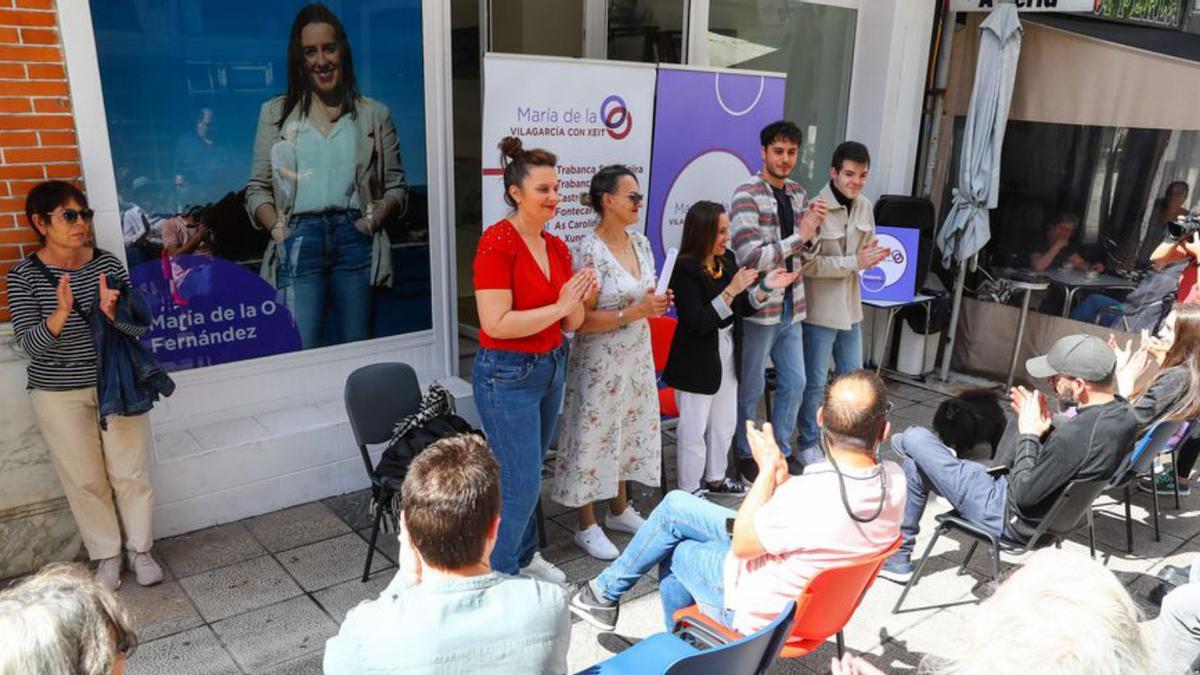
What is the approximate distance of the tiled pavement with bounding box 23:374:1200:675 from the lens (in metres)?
3.15

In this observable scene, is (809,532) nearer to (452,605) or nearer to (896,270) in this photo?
Answer: (452,605)

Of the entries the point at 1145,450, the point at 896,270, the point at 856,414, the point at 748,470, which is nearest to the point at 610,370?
the point at 856,414

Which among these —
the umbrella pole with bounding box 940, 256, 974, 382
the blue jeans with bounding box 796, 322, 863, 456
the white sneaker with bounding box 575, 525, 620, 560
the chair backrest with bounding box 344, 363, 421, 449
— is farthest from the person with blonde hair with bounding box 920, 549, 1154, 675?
the umbrella pole with bounding box 940, 256, 974, 382

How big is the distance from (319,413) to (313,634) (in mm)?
1462

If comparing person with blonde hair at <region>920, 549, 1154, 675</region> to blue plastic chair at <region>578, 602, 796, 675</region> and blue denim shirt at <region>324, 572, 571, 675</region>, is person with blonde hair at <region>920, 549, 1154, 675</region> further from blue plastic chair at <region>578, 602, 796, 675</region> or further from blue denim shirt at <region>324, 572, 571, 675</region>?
blue denim shirt at <region>324, 572, 571, 675</region>

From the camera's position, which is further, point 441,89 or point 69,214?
point 441,89

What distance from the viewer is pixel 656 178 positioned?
4.88 meters

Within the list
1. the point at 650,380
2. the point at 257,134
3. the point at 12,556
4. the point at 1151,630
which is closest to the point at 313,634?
the point at 12,556

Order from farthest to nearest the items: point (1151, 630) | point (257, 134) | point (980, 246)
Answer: point (980, 246)
point (257, 134)
point (1151, 630)

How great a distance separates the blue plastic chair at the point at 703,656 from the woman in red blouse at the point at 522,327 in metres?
1.30

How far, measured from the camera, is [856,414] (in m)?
2.47

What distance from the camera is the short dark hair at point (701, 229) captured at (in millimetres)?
3926

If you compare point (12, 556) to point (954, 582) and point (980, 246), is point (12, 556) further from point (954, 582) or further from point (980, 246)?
point (980, 246)

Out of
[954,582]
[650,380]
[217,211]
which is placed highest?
[217,211]
